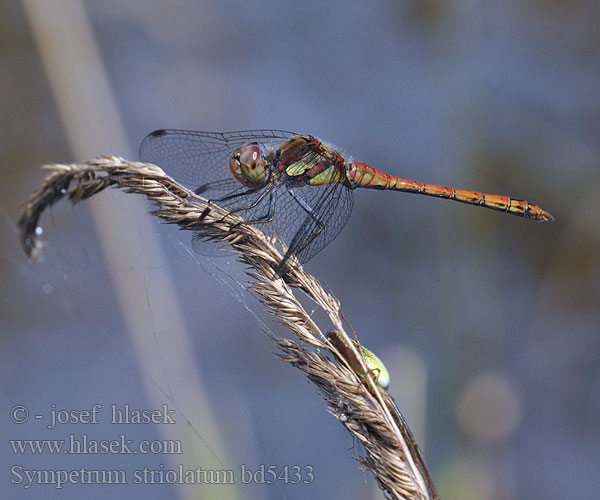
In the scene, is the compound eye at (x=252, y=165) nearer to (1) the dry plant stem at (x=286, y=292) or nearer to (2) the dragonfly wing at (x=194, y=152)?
(2) the dragonfly wing at (x=194, y=152)

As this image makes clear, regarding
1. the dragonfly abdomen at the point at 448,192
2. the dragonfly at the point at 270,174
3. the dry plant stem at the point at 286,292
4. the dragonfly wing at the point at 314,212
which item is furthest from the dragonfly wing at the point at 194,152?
the dry plant stem at the point at 286,292

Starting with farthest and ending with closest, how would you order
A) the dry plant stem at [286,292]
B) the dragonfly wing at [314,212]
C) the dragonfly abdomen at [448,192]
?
1. the dragonfly abdomen at [448,192]
2. the dragonfly wing at [314,212]
3. the dry plant stem at [286,292]

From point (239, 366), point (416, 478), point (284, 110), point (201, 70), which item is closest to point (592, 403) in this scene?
point (239, 366)

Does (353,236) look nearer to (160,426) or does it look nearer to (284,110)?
(284,110)

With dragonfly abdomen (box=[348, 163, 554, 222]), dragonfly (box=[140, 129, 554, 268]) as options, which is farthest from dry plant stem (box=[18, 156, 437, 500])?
dragonfly abdomen (box=[348, 163, 554, 222])

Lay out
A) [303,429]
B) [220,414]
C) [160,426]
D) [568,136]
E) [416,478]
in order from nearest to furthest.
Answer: [416,478] → [160,426] → [220,414] → [303,429] → [568,136]

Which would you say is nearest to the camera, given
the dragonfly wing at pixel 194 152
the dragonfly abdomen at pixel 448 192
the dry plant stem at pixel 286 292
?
the dry plant stem at pixel 286 292

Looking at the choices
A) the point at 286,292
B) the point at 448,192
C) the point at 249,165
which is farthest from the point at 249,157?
the point at 448,192

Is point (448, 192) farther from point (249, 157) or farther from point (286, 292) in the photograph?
point (286, 292)
